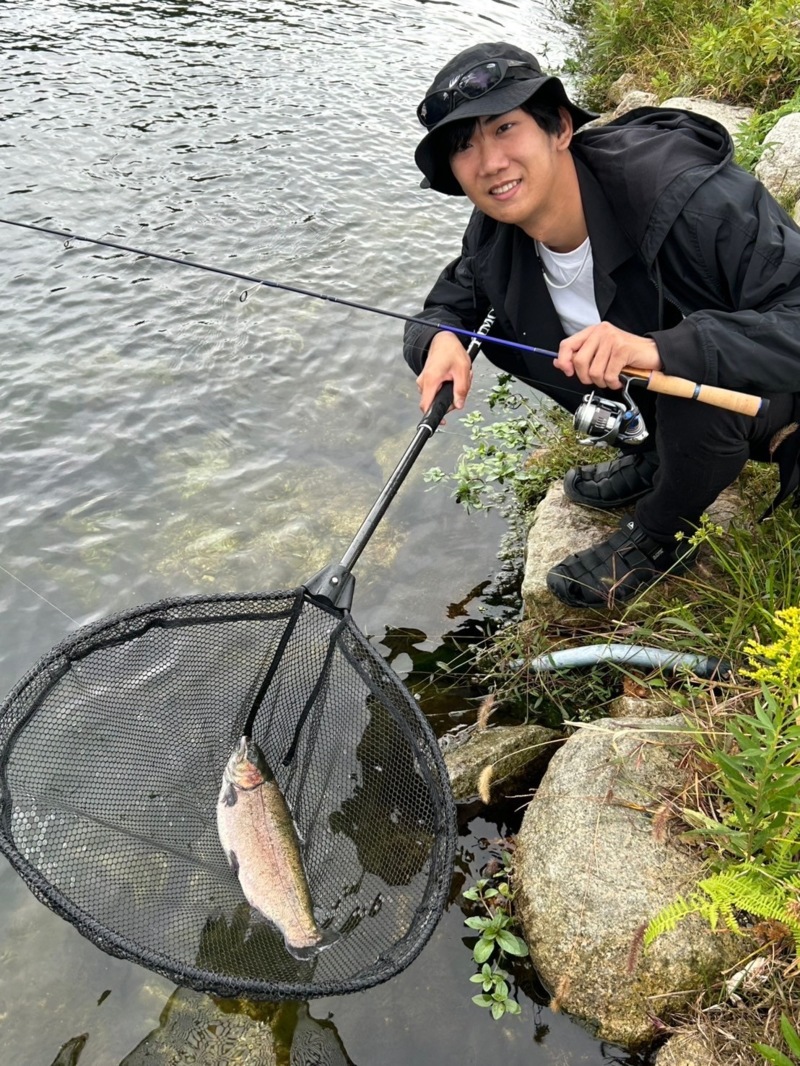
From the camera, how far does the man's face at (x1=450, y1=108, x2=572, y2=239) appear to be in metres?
3.50

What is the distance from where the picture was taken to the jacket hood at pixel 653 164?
3.37 metres

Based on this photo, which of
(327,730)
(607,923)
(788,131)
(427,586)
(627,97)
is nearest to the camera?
(607,923)

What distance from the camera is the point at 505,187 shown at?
3.59m

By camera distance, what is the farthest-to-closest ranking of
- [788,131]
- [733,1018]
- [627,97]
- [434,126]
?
[627,97] < [788,131] < [434,126] < [733,1018]

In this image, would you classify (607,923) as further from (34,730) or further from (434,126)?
(434,126)

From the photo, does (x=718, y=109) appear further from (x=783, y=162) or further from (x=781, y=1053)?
(x=781, y=1053)

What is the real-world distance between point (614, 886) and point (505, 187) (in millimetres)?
2751

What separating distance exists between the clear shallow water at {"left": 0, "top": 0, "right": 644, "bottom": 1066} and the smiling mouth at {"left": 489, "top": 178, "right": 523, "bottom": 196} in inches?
91.4

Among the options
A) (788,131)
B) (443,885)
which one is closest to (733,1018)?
(443,885)

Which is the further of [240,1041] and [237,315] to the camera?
[237,315]

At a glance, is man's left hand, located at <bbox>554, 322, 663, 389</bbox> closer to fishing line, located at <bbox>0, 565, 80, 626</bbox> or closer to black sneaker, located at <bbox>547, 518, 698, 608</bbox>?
black sneaker, located at <bbox>547, 518, 698, 608</bbox>

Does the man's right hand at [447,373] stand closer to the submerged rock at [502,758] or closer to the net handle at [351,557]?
the net handle at [351,557]

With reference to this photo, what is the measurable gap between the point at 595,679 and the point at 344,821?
133 centimetres

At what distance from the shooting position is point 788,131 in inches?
286
